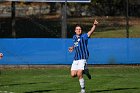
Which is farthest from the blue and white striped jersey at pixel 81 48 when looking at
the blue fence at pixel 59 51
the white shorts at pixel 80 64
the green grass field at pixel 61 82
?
the blue fence at pixel 59 51

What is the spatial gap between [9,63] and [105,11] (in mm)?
25855

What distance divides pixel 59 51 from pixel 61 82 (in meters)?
6.81

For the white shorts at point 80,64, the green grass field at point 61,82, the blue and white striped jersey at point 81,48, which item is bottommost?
the green grass field at point 61,82

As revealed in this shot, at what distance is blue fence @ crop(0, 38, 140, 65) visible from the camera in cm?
2598

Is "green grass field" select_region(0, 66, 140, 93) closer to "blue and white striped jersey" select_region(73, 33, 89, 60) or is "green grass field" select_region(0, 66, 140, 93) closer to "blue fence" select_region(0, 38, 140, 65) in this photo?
"blue fence" select_region(0, 38, 140, 65)

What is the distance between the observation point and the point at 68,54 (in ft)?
85.4

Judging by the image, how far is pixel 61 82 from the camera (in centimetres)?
1939

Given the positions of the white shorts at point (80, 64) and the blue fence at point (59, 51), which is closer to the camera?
the white shorts at point (80, 64)

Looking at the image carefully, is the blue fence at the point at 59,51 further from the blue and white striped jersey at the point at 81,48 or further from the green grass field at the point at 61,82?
the blue and white striped jersey at the point at 81,48

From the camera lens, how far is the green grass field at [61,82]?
16.7m

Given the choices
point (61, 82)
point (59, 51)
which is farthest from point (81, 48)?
point (59, 51)

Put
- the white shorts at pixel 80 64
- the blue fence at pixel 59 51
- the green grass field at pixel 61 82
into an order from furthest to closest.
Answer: the blue fence at pixel 59 51
the green grass field at pixel 61 82
the white shorts at pixel 80 64

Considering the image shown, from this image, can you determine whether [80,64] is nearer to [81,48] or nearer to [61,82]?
[81,48]

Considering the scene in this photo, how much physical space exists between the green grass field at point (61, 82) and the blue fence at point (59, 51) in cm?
87
